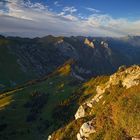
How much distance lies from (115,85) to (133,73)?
1254 centimetres

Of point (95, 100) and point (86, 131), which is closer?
point (86, 131)

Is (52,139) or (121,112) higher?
(121,112)

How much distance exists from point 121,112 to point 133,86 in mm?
28579

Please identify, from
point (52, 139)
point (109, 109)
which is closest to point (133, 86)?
point (109, 109)

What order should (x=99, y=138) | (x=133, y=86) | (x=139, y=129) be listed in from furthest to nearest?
1. (x=133, y=86)
2. (x=99, y=138)
3. (x=139, y=129)

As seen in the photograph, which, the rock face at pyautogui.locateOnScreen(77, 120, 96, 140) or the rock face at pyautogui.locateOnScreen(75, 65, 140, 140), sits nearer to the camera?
A: the rock face at pyautogui.locateOnScreen(77, 120, 96, 140)

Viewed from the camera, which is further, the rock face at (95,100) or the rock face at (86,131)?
the rock face at (95,100)

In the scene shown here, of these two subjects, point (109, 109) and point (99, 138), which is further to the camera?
point (109, 109)

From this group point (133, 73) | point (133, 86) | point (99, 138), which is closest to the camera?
point (99, 138)

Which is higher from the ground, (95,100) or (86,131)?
(86,131)

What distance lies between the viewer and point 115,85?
190 m

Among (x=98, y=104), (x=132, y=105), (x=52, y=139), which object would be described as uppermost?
(x=132, y=105)

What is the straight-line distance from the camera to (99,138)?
122938 millimetres

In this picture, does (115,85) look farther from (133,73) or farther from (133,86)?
(133,86)
